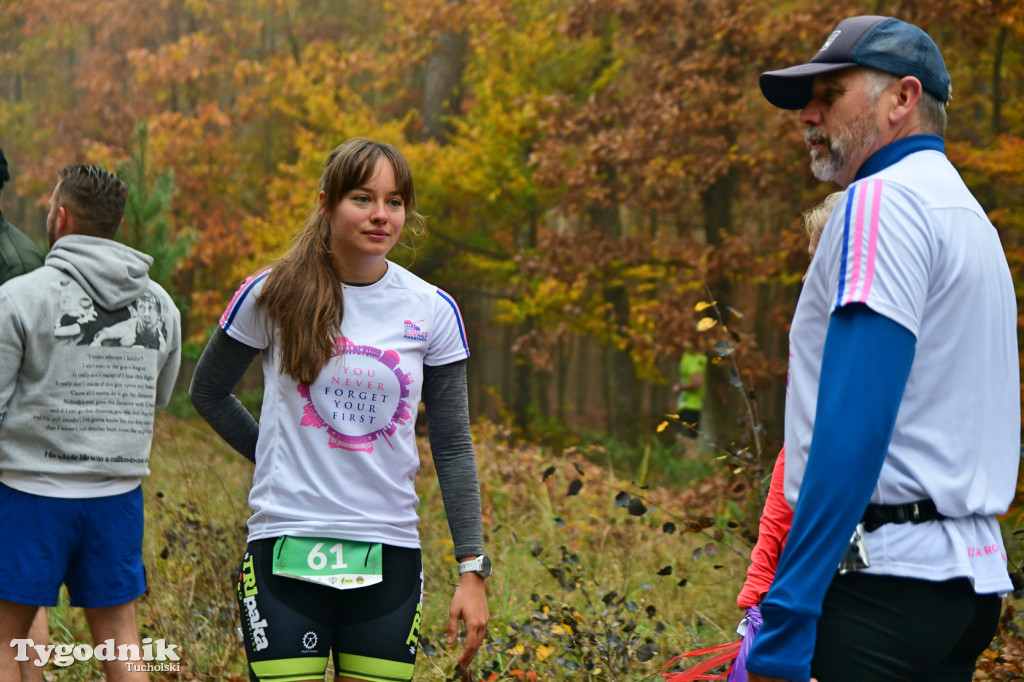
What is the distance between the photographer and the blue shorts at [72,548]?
131 inches

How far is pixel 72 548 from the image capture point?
3461mm

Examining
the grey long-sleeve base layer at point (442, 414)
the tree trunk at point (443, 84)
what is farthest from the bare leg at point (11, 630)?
the tree trunk at point (443, 84)

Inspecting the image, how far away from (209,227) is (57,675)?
14.7m

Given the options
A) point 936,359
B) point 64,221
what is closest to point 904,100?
point 936,359

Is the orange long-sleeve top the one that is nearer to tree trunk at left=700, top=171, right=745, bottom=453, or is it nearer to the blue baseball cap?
the blue baseball cap

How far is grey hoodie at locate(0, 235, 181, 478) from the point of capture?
11.0 feet

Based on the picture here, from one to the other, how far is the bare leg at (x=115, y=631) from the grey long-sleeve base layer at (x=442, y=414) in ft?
3.66

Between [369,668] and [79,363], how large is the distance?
163 centimetres

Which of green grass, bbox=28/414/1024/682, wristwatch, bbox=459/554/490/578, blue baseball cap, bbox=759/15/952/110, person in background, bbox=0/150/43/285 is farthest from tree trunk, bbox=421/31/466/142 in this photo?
blue baseball cap, bbox=759/15/952/110

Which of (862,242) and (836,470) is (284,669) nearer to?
(836,470)

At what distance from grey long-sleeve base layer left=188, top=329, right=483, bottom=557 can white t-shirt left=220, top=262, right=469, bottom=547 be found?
0.36ft

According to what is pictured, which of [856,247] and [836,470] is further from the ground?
[856,247]

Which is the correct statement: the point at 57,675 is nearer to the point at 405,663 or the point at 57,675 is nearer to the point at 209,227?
the point at 405,663

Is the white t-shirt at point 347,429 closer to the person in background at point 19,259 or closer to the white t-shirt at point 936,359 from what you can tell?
the white t-shirt at point 936,359
